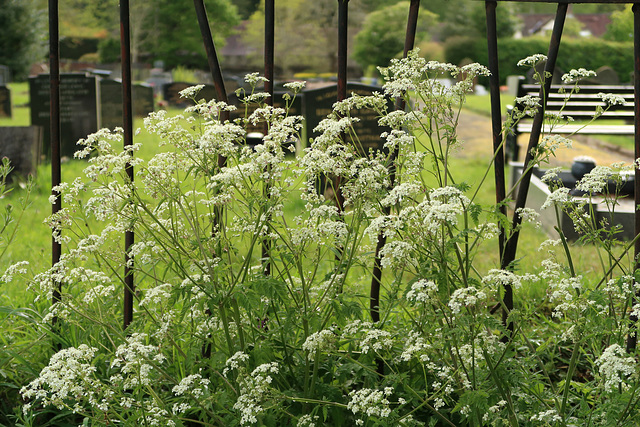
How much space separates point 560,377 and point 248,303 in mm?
1794

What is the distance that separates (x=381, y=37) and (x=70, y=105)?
121 ft

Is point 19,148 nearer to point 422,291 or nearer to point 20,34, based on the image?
point 422,291

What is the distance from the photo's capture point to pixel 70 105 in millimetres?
12305

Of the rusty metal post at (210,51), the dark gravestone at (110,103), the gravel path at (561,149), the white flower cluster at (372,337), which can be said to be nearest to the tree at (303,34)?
the gravel path at (561,149)

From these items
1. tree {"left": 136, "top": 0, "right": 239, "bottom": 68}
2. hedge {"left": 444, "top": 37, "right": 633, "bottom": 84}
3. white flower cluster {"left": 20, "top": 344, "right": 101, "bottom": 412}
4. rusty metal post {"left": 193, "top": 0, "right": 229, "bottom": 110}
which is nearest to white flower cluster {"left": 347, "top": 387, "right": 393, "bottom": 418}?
white flower cluster {"left": 20, "top": 344, "right": 101, "bottom": 412}

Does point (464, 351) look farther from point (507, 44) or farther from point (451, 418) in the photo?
point (507, 44)

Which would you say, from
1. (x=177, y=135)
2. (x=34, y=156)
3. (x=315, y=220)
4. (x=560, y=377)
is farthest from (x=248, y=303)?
(x=34, y=156)

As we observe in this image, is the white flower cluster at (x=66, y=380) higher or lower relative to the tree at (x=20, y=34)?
lower

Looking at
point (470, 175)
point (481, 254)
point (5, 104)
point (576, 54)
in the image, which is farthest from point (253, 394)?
point (576, 54)

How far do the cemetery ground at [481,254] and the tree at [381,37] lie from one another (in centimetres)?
2965

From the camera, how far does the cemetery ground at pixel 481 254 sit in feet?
13.2

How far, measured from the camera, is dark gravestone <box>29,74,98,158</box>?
40.2ft

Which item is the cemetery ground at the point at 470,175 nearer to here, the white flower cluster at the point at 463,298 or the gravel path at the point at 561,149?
the gravel path at the point at 561,149

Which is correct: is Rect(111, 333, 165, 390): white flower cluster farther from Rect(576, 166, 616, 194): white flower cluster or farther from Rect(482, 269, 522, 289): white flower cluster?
Rect(576, 166, 616, 194): white flower cluster
